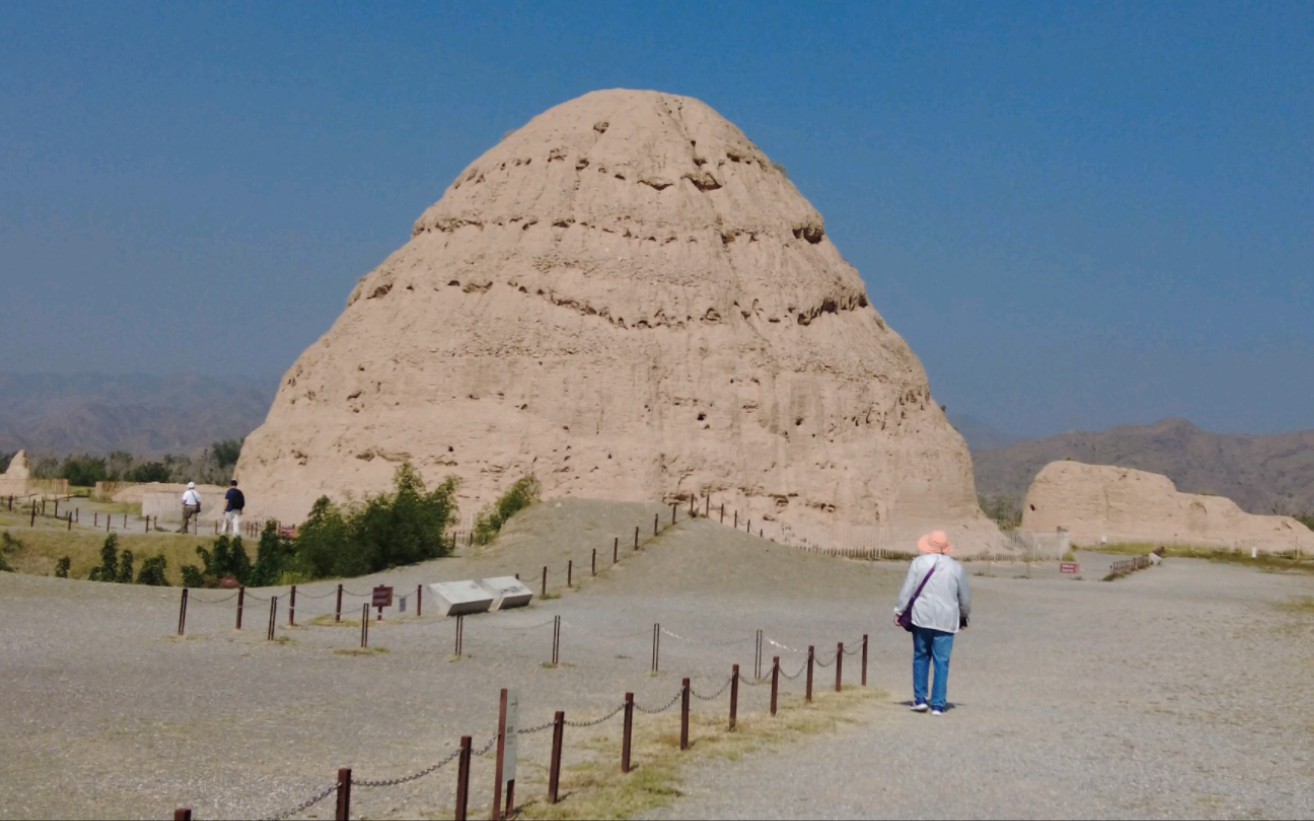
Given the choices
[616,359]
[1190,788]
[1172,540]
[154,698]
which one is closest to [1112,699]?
[1190,788]

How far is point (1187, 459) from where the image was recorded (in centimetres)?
16862

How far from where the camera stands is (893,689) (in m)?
14.2

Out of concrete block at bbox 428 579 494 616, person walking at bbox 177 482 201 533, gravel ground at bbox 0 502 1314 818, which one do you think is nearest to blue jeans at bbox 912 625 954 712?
gravel ground at bbox 0 502 1314 818

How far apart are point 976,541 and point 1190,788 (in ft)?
89.7

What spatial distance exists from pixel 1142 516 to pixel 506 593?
138 feet

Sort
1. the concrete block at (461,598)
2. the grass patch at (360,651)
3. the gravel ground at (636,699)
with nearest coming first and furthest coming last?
the gravel ground at (636,699) < the grass patch at (360,651) < the concrete block at (461,598)

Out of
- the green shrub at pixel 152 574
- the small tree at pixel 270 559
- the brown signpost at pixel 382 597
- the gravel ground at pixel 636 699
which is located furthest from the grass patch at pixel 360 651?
the green shrub at pixel 152 574

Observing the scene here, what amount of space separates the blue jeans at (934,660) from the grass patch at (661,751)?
67 cm

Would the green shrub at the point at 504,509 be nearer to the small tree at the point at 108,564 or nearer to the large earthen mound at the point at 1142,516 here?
the small tree at the point at 108,564

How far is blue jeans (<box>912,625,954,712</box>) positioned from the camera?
12227 millimetres

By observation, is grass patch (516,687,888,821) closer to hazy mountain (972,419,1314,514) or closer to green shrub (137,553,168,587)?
green shrub (137,553,168,587)

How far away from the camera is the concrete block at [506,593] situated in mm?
19939

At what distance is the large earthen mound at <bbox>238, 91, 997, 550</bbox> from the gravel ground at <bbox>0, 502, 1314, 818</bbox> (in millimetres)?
8443

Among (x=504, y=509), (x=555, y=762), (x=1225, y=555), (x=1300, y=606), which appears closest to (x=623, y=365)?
(x=504, y=509)
